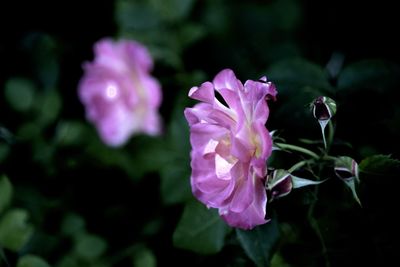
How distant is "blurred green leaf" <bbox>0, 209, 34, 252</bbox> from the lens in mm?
1045

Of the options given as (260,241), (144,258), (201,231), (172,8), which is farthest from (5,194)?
(172,8)

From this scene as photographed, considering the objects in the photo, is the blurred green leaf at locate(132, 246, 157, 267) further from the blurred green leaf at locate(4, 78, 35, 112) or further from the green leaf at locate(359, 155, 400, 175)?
the green leaf at locate(359, 155, 400, 175)

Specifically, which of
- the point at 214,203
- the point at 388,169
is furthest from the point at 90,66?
the point at 388,169

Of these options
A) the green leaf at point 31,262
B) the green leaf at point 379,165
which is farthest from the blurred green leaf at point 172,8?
the green leaf at point 379,165

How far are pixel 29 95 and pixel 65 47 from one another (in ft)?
1.27

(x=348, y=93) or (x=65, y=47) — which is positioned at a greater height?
(x=348, y=93)

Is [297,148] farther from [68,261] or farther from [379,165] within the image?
[68,261]

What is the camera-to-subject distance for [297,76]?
1025 mm

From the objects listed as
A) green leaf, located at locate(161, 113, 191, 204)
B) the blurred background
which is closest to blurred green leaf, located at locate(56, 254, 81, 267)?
the blurred background

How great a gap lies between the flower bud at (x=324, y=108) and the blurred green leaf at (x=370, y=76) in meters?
0.28

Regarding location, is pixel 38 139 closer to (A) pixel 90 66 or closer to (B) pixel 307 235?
(A) pixel 90 66

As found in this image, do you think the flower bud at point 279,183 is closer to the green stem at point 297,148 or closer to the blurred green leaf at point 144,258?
the green stem at point 297,148

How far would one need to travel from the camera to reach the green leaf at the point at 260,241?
0.83 m

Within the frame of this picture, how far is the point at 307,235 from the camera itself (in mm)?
901
